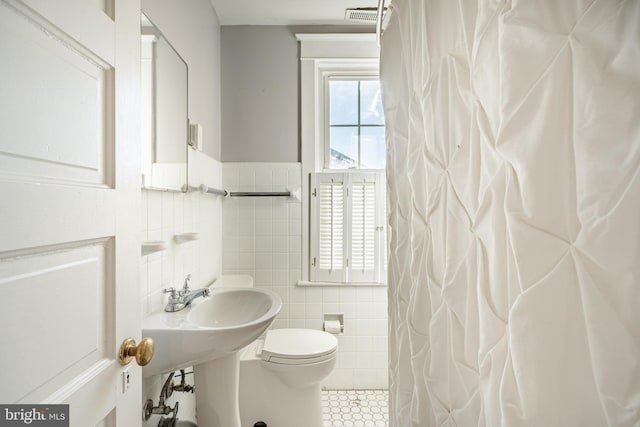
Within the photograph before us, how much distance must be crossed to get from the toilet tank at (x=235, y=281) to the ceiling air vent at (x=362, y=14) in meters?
1.73

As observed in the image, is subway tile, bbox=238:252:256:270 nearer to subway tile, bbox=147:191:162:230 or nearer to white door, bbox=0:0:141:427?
subway tile, bbox=147:191:162:230

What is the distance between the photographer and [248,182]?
2.11 m

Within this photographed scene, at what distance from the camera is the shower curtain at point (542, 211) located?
296 millimetres

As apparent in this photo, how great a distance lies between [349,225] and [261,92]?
3.50ft

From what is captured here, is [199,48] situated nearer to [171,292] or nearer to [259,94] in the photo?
[259,94]

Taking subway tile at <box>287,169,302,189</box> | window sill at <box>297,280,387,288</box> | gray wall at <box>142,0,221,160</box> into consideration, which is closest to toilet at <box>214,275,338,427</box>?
window sill at <box>297,280,387,288</box>

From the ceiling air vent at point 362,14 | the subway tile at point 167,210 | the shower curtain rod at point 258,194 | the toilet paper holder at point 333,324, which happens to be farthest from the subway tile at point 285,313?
the ceiling air vent at point 362,14

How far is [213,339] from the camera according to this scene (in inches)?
38.5

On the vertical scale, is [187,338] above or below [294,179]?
below

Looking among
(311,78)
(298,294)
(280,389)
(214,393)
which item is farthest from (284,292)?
(311,78)

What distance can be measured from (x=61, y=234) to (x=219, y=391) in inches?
42.0

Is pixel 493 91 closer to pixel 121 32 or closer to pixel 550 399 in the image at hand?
pixel 550 399

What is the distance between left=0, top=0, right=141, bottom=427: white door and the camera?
40 centimetres

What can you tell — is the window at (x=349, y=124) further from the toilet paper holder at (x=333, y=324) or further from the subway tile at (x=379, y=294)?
the toilet paper holder at (x=333, y=324)
